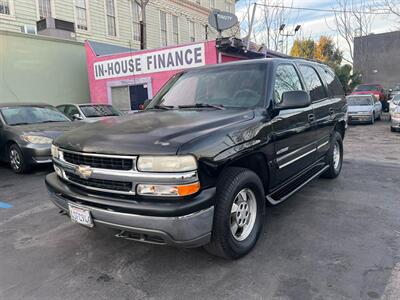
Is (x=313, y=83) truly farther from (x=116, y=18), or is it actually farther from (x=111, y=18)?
(x=116, y=18)

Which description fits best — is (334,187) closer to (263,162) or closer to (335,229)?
(335,229)

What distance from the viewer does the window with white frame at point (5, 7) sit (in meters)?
13.8

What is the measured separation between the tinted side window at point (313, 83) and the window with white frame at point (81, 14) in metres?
14.7

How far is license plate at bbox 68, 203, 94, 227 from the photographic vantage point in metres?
2.85

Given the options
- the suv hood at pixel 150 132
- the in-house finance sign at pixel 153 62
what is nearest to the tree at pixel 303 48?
the in-house finance sign at pixel 153 62

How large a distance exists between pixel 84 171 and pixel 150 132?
2.25 feet

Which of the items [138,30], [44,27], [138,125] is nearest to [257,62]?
[138,125]

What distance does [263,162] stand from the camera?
136 inches

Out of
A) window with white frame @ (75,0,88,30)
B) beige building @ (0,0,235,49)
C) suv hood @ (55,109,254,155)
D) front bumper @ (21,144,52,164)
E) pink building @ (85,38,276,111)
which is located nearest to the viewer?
suv hood @ (55,109,254,155)

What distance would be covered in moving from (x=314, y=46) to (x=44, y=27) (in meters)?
30.6

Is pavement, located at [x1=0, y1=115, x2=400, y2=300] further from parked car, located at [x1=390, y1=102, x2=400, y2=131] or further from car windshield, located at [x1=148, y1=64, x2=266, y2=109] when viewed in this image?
parked car, located at [x1=390, y1=102, x2=400, y2=131]

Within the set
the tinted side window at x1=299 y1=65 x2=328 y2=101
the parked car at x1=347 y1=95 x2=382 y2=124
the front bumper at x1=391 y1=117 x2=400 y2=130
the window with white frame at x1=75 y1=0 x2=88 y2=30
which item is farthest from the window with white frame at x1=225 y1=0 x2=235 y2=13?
the tinted side window at x1=299 y1=65 x2=328 y2=101

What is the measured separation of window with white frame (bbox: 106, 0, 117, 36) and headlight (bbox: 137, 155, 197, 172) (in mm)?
17343

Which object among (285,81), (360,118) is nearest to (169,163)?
(285,81)
